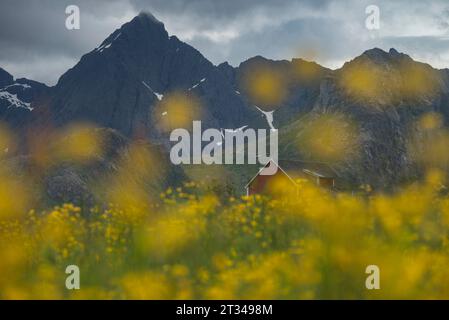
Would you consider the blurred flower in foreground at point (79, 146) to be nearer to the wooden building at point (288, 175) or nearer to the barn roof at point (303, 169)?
the barn roof at point (303, 169)

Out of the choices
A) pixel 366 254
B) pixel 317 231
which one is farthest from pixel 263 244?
pixel 366 254

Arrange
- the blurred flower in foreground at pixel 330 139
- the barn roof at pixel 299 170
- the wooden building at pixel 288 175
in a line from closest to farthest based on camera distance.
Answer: the wooden building at pixel 288 175
the barn roof at pixel 299 170
the blurred flower in foreground at pixel 330 139

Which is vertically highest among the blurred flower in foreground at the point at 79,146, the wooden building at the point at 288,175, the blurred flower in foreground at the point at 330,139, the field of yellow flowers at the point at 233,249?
the blurred flower in foreground at the point at 330,139

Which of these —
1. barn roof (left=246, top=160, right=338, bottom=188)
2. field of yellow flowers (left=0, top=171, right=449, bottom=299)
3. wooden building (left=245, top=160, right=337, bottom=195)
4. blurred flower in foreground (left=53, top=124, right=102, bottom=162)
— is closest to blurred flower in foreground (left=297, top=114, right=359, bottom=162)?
blurred flower in foreground (left=53, top=124, right=102, bottom=162)

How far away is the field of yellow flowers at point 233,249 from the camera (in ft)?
23.2

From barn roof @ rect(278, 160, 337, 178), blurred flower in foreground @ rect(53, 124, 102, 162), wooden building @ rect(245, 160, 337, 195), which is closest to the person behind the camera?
wooden building @ rect(245, 160, 337, 195)

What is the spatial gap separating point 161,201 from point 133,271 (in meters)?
2.82

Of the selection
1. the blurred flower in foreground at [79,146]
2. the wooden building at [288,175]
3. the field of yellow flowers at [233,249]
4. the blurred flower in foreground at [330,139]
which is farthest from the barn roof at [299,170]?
the blurred flower in foreground at [330,139]

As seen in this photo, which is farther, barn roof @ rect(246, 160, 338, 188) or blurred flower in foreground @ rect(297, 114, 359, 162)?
blurred flower in foreground @ rect(297, 114, 359, 162)

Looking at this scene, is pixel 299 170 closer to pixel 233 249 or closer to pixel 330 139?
pixel 233 249

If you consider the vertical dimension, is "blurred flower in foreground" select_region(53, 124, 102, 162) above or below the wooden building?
above

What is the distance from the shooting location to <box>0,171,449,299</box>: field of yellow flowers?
7.06m

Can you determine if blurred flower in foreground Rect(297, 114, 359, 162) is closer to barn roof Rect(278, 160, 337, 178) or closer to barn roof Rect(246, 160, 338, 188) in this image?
barn roof Rect(278, 160, 337, 178)
